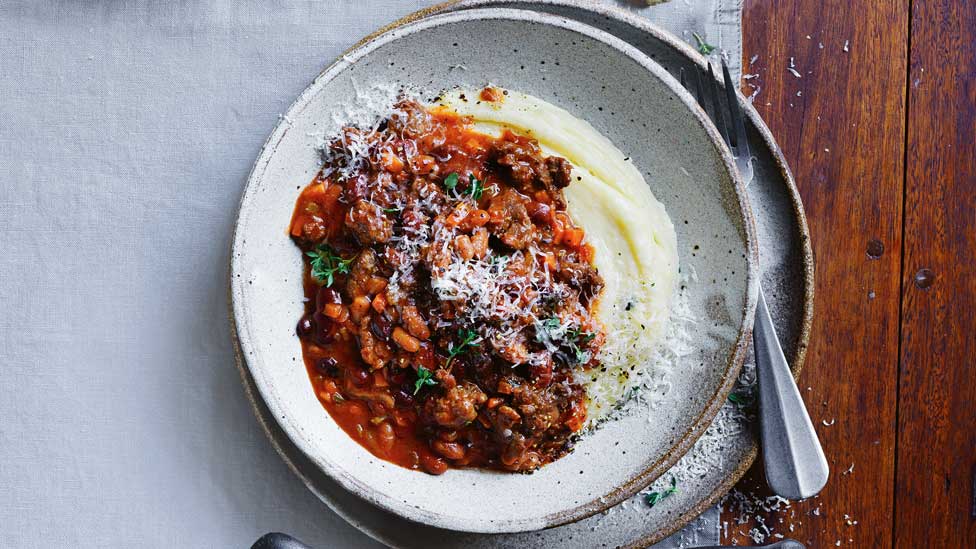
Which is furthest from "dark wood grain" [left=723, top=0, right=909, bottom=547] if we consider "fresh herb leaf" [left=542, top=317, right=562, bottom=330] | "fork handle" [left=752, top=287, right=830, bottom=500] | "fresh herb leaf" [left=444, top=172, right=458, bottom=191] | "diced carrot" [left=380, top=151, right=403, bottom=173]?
"diced carrot" [left=380, top=151, right=403, bottom=173]

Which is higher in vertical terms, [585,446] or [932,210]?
[932,210]

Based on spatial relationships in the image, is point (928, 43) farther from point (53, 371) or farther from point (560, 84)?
point (53, 371)

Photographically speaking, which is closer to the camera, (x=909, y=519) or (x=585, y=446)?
(x=585, y=446)

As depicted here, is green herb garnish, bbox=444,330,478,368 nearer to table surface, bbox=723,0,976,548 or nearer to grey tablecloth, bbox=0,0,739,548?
grey tablecloth, bbox=0,0,739,548

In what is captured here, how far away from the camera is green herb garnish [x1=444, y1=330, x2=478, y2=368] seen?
12.8 feet

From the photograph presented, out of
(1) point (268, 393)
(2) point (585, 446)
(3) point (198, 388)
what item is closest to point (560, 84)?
(2) point (585, 446)

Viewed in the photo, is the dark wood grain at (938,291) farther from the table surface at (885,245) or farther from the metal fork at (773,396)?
the metal fork at (773,396)

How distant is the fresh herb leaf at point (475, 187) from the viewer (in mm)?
4059

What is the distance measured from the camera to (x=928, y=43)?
4.54 meters

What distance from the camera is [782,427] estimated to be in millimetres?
4137

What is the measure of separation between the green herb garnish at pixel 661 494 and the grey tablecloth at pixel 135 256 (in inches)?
77.5

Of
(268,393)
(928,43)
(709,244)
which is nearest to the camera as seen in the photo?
(268,393)

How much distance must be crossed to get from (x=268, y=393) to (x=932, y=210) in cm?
382

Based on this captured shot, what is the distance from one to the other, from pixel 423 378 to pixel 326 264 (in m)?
0.81
